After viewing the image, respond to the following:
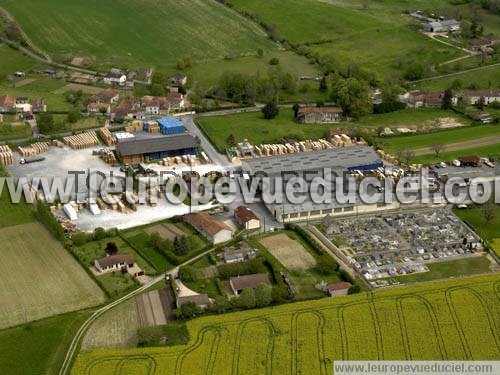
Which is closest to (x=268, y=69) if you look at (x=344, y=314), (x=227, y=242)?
(x=227, y=242)

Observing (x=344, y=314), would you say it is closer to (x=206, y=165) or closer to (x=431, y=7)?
(x=206, y=165)

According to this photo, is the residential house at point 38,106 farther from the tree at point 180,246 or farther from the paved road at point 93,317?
Answer: the paved road at point 93,317

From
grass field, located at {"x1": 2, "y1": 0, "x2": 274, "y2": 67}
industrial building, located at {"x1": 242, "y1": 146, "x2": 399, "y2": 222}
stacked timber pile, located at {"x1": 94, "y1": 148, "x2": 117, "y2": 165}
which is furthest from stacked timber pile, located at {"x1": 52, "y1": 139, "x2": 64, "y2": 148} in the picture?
grass field, located at {"x1": 2, "y1": 0, "x2": 274, "y2": 67}

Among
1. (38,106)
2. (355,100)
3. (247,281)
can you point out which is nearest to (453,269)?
(247,281)

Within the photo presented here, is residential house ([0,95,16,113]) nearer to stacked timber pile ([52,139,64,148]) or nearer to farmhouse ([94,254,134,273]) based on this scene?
stacked timber pile ([52,139,64,148])

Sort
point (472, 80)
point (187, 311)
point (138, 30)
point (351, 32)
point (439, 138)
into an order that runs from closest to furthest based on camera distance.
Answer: point (187, 311) < point (439, 138) < point (472, 80) < point (138, 30) < point (351, 32)

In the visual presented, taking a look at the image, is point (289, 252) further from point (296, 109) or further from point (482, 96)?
point (482, 96)
